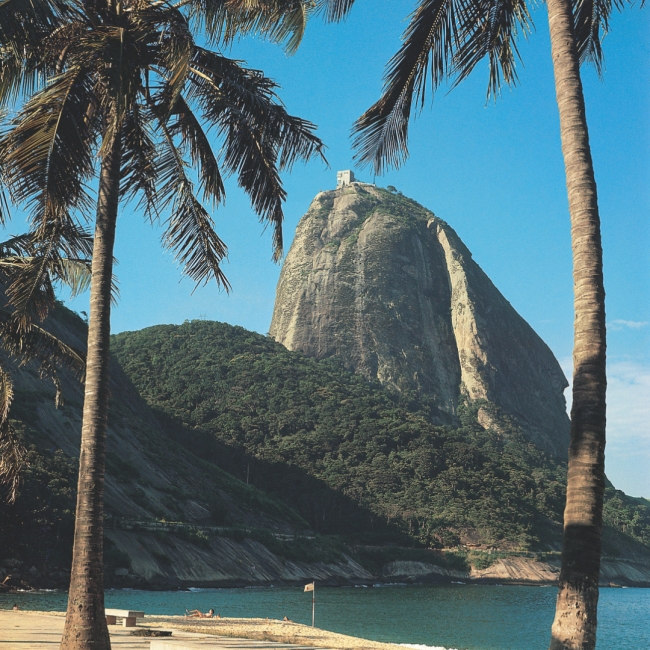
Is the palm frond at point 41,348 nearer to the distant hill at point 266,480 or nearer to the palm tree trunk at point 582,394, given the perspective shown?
the palm tree trunk at point 582,394

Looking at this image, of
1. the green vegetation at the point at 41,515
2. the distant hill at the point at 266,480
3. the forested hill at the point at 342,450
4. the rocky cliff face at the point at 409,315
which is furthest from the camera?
the rocky cliff face at the point at 409,315

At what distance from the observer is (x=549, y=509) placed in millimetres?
111500

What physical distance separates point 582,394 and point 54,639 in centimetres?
1151

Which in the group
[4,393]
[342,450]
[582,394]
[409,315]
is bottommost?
[582,394]

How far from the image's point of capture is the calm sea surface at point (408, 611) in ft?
128

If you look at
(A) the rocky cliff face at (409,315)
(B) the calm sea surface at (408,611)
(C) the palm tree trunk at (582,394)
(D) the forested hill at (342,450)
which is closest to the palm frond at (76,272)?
(C) the palm tree trunk at (582,394)

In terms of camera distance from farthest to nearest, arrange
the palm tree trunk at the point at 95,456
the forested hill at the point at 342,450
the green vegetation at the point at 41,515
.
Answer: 1. the forested hill at the point at 342,450
2. the green vegetation at the point at 41,515
3. the palm tree trunk at the point at 95,456

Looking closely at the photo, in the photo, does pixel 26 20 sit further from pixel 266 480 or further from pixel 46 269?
pixel 266 480

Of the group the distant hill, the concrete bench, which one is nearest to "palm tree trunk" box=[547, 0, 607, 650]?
the concrete bench

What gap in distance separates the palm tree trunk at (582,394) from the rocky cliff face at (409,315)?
5732 inches

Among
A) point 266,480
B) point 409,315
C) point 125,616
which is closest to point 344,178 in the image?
point 409,315

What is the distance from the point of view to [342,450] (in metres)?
115

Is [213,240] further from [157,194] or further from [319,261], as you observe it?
[319,261]

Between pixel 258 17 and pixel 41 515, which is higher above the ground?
pixel 258 17
